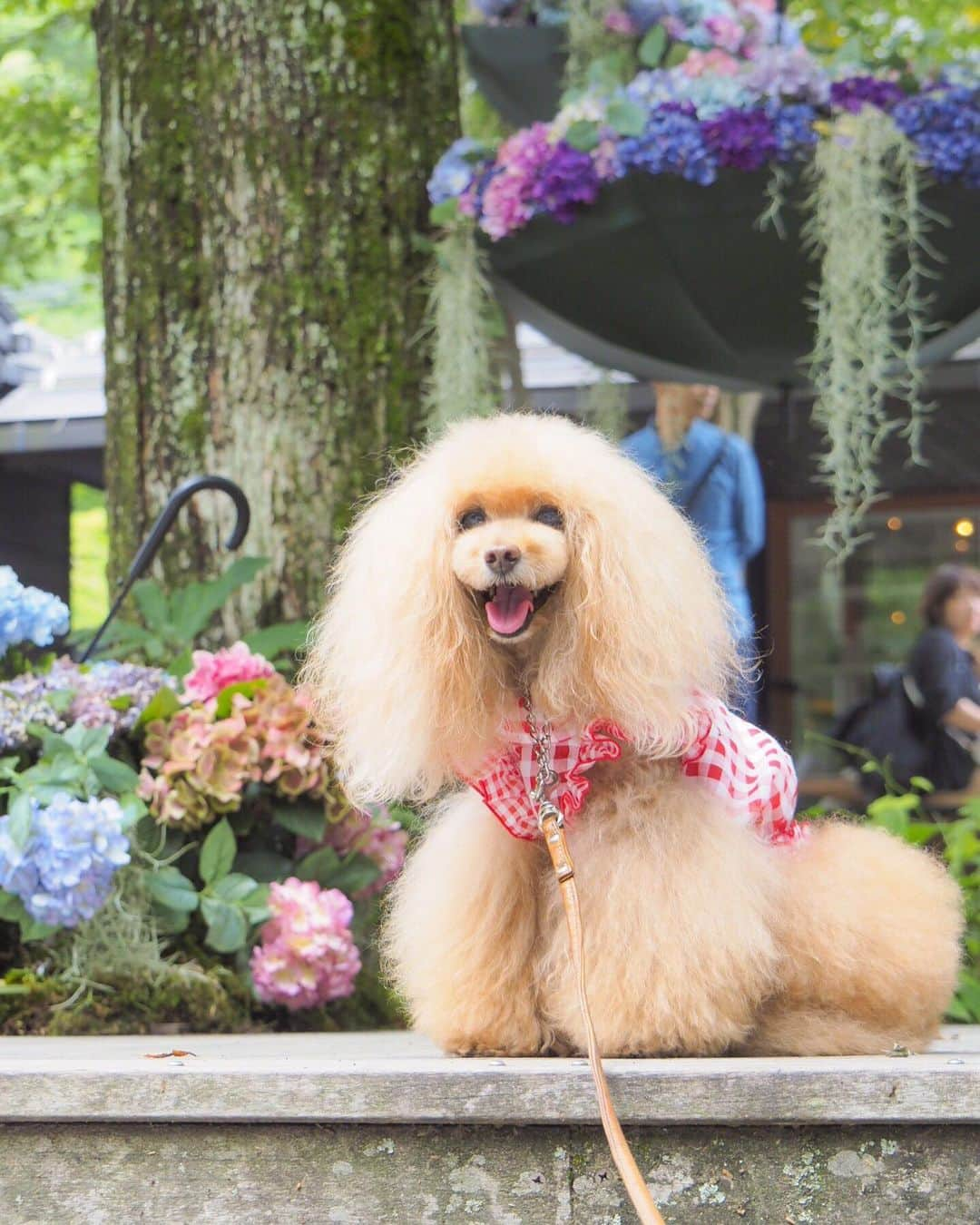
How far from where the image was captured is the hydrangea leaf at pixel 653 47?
3.76 meters

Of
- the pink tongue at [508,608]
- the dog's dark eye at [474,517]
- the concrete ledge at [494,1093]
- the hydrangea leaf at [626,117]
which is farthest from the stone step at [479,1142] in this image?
the hydrangea leaf at [626,117]

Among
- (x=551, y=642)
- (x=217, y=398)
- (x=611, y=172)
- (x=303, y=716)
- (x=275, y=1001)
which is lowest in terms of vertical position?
(x=275, y=1001)

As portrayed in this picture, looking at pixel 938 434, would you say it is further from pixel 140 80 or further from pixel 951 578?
pixel 140 80

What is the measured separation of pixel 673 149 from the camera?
11.3 feet

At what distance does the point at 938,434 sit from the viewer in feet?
22.8

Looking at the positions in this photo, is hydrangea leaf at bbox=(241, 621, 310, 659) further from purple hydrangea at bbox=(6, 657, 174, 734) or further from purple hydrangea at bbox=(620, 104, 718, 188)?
purple hydrangea at bbox=(620, 104, 718, 188)

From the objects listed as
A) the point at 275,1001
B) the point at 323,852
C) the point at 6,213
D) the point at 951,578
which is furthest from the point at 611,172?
the point at 6,213

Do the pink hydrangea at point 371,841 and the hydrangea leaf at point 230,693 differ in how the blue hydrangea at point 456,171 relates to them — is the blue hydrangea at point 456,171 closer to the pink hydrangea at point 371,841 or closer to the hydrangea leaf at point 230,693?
the hydrangea leaf at point 230,693

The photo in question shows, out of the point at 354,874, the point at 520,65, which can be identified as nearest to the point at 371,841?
the point at 354,874

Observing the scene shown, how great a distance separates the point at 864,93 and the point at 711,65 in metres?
0.37

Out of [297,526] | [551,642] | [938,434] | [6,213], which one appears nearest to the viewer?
[551,642]

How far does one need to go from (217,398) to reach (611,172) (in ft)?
3.53

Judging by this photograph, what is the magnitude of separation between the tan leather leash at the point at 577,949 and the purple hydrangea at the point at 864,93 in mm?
2202

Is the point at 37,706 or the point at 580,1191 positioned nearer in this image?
the point at 580,1191
